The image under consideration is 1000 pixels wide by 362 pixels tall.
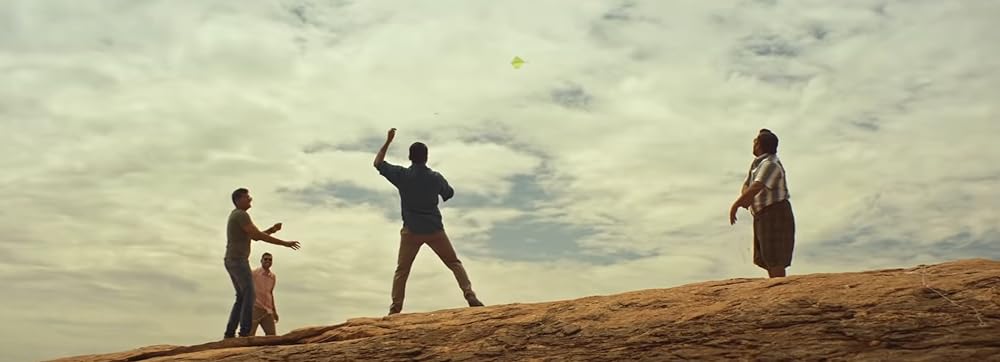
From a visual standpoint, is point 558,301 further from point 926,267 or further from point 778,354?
point 926,267

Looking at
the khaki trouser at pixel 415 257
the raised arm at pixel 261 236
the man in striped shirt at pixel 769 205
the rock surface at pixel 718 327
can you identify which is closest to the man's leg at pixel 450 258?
the khaki trouser at pixel 415 257

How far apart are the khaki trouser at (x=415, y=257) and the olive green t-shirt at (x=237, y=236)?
209 cm

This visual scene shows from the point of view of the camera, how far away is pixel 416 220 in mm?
12977

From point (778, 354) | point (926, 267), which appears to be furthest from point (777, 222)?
point (778, 354)

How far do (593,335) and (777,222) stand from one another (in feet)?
8.54

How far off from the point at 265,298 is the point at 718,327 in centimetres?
862

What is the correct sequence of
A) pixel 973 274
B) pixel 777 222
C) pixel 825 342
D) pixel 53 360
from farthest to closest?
pixel 53 360
pixel 777 222
pixel 973 274
pixel 825 342

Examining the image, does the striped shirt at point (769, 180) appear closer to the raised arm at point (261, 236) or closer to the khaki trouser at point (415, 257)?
the khaki trouser at point (415, 257)

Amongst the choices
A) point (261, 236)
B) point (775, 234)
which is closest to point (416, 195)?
point (261, 236)

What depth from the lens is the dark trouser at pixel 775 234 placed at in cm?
1093

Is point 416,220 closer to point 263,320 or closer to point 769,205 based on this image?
point 263,320

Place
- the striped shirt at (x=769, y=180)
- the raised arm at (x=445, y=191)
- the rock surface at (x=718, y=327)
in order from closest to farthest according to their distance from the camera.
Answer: the rock surface at (x=718, y=327) < the striped shirt at (x=769, y=180) < the raised arm at (x=445, y=191)

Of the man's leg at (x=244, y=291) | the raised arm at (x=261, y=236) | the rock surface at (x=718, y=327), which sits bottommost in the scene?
the rock surface at (x=718, y=327)

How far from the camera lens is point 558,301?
11969 millimetres
